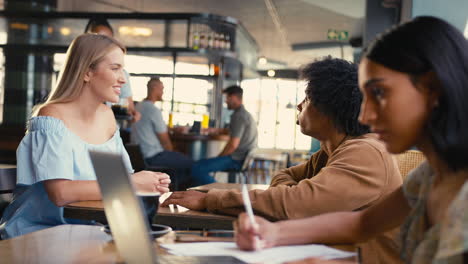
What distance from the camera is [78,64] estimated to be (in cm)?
219

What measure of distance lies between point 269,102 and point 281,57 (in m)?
1.82

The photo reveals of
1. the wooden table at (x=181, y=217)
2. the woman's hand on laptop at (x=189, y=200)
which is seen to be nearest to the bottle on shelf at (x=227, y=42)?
the woman's hand on laptop at (x=189, y=200)

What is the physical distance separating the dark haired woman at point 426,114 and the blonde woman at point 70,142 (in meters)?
1.01

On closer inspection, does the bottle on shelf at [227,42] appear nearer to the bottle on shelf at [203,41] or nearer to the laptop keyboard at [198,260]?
the bottle on shelf at [203,41]

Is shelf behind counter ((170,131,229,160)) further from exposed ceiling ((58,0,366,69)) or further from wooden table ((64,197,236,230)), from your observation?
wooden table ((64,197,236,230))

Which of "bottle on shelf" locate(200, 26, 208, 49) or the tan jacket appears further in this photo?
"bottle on shelf" locate(200, 26, 208, 49)

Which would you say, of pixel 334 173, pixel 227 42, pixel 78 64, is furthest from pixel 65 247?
pixel 227 42

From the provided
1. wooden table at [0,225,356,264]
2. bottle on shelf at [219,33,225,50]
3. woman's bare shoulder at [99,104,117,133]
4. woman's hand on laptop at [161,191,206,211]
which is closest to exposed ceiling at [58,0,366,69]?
bottle on shelf at [219,33,225,50]

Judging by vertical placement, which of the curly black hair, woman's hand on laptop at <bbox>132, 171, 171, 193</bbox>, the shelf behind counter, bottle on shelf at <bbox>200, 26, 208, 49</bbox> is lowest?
the shelf behind counter

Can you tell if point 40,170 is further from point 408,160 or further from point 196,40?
point 196,40

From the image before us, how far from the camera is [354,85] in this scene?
1.78 metres

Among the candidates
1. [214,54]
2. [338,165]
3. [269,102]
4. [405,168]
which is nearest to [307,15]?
[214,54]

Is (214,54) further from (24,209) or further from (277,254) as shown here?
(277,254)

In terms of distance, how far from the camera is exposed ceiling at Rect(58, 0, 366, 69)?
11.0m
